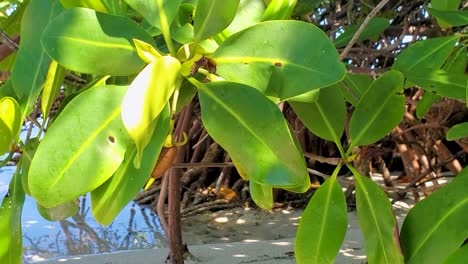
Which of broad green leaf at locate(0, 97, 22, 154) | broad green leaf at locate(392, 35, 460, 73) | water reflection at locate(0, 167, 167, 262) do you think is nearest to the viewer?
broad green leaf at locate(0, 97, 22, 154)

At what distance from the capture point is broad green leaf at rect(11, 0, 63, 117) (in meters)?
0.51

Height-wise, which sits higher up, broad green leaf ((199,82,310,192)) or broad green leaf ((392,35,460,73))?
broad green leaf ((392,35,460,73))

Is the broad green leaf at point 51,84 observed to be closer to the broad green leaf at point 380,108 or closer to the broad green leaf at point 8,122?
the broad green leaf at point 8,122

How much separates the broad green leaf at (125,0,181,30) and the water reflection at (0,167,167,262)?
1.51 meters

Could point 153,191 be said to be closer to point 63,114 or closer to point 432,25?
point 432,25

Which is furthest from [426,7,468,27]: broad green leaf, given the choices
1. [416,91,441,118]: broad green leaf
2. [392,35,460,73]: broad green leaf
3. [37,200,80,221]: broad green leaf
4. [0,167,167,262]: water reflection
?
[0,167,167,262]: water reflection

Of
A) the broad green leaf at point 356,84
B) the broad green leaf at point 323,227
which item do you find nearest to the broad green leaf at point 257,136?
the broad green leaf at point 323,227

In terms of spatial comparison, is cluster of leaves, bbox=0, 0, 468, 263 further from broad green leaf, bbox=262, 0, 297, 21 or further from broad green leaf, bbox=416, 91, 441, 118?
broad green leaf, bbox=416, 91, 441, 118

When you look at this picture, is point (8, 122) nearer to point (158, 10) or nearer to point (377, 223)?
point (158, 10)

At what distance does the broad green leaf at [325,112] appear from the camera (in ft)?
1.78

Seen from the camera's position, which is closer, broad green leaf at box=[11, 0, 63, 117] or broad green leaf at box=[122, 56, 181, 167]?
broad green leaf at box=[122, 56, 181, 167]

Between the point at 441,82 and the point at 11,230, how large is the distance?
446 millimetres

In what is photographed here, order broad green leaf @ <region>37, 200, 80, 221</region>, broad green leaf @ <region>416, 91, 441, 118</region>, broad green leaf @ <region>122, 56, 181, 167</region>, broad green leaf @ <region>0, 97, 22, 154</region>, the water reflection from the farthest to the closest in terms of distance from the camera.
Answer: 1. the water reflection
2. broad green leaf @ <region>416, 91, 441, 118</region>
3. broad green leaf @ <region>37, 200, 80, 221</region>
4. broad green leaf @ <region>0, 97, 22, 154</region>
5. broad green leaf @ <region>122, 56, 181, 167</region>

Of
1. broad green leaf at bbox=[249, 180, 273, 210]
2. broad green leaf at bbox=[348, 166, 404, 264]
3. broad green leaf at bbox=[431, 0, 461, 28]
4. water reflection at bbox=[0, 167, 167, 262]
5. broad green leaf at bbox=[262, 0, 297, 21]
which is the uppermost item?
broad green leaf at bbox=[431, 0, 461, 28]
